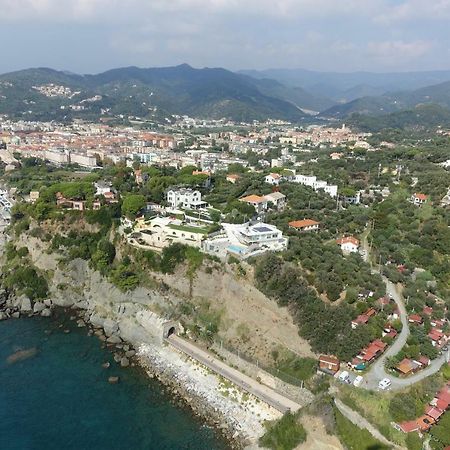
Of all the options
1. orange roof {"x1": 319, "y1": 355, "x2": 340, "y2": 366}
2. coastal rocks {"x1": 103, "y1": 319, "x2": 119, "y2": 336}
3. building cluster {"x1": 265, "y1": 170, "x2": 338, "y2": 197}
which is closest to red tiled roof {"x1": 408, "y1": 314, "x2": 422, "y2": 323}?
orange roof {"x1": 319, "y1": 355, "x2": 340, "y2": 366}

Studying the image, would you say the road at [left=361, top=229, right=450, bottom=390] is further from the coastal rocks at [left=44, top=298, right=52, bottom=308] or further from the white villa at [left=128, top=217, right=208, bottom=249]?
the coastal rocks at [left=44, top=298, right=52, bottom=308]

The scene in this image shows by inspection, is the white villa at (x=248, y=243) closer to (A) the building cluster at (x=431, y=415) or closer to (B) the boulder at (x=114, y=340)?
(B) the boulder at (x=114, y=340)

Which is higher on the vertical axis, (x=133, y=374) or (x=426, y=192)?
(x=426, y=192)

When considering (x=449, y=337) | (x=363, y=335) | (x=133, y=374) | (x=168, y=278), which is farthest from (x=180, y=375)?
(x=449, y=337)

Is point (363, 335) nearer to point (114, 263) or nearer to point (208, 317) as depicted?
point (208, 317)

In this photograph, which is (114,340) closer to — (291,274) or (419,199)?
(291,274)
